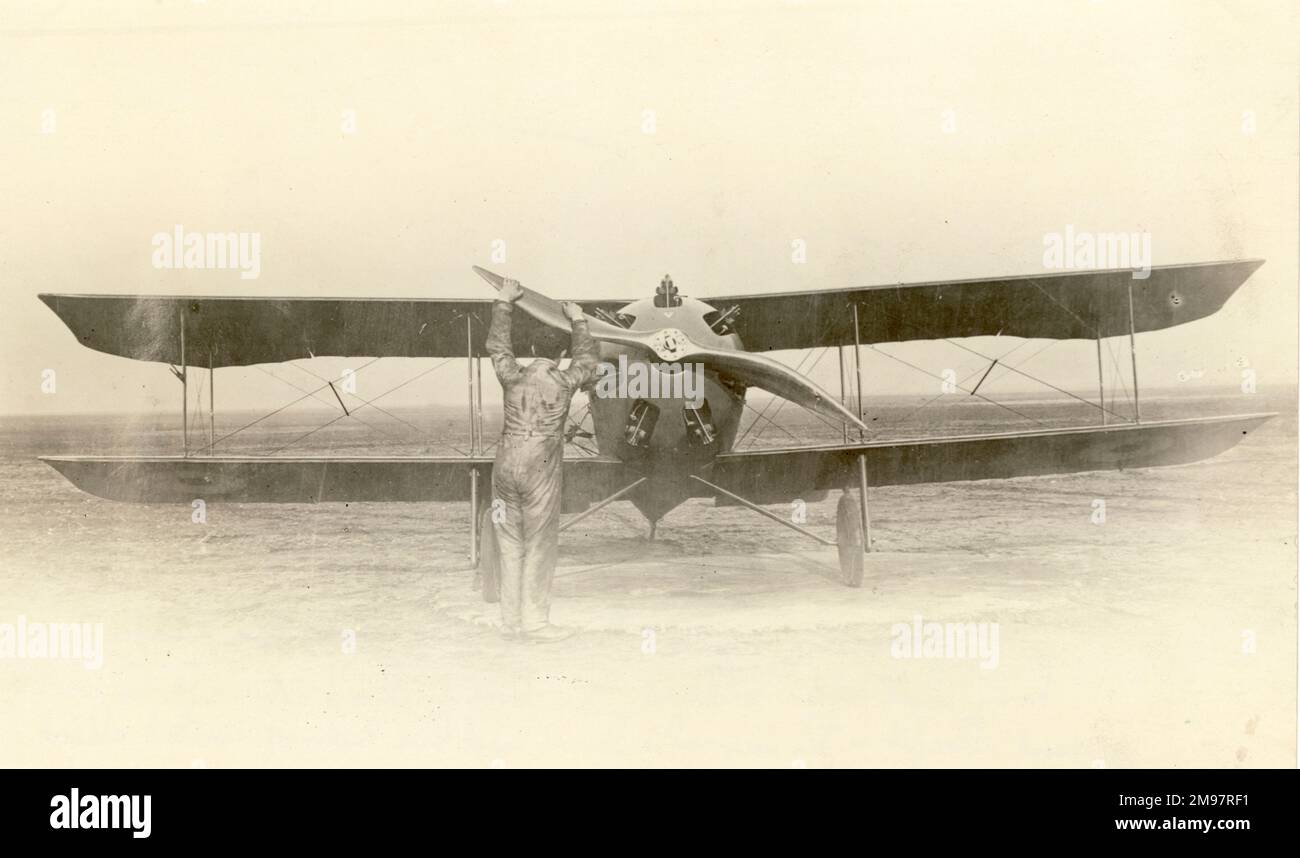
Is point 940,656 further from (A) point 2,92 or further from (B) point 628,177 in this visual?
(A) point 2,92

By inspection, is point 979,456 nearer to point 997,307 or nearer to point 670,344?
point 997,307

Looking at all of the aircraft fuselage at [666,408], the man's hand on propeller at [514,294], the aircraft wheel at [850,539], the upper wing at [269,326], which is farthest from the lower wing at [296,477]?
the aircraft wheel at [850,539]

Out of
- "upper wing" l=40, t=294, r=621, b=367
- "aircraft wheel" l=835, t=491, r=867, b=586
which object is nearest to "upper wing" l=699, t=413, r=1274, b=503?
"aircraft wheel" l=835, t=491, r=867, b=586

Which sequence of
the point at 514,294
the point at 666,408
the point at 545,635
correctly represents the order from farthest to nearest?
the point at 666,408
the point at 545,635
the point at 514,294

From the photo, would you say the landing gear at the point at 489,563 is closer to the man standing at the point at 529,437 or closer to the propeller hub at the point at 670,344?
the man standing at the point at 529,437

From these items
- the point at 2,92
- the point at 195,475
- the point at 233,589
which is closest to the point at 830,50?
the point at 195,475

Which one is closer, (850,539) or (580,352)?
(580,352)

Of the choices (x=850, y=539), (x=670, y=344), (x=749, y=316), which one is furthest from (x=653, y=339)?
(x=850, y=539)
